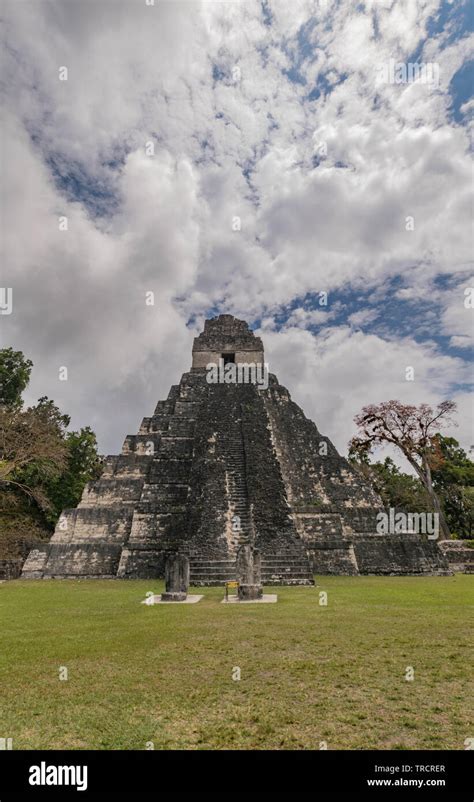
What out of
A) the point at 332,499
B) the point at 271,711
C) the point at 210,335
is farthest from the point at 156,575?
the point at 210,335

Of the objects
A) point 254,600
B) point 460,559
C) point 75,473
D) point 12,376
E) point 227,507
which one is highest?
point 12,376

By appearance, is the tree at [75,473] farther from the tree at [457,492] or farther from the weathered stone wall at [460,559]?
the tree at [457,492]

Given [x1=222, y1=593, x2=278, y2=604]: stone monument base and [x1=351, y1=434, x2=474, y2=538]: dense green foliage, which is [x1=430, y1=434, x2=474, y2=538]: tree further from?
[x1=222, y1=593, x2=278, y2=604]: stone monument base

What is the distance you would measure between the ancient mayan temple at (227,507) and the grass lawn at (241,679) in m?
5.45

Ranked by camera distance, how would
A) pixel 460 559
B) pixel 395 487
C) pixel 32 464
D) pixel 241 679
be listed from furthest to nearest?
pixel 395 487
pixel 32 464
pixel 460 559
pixel 241 679

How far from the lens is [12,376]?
92.6 ft

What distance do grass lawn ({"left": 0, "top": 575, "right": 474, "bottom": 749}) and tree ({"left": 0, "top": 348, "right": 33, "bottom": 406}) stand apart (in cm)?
2132

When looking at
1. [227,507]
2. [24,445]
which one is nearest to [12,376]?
[24,445]

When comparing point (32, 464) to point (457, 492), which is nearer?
point (32, 464)

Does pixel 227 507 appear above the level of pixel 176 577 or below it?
above

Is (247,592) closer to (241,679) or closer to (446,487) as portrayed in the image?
(241,679)

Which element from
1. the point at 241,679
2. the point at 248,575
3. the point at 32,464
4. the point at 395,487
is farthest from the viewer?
the point at 395,487

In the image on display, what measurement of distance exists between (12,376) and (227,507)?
1849 centimetres
